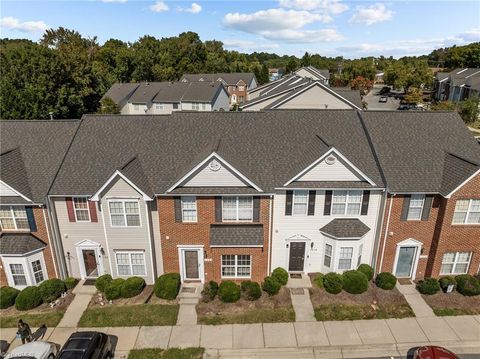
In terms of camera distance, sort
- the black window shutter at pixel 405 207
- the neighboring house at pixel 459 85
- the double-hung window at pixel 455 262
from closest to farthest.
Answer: the black window shutter at pixel 405 207 → the double-hung window at pixel 455 262 → the neighboring house at pixel 459 85

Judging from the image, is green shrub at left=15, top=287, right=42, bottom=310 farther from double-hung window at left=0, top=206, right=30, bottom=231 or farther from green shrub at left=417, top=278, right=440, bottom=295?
green shrub at left=417, top=278, right=440, bottom=295

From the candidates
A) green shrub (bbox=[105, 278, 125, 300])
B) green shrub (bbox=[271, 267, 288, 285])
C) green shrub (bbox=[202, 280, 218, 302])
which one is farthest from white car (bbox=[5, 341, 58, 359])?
green shrub (bbox=[271, 267, 288, 285])

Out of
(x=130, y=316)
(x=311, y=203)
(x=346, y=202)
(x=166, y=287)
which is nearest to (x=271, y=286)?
(x=311, y=203)

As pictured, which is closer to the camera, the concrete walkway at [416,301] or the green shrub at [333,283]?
the concrete walkway at [416,301]

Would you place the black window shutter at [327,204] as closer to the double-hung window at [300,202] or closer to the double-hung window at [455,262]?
the double-hung window at [300,202]

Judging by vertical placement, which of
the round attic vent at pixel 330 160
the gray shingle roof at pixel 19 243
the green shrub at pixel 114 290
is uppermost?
the round attic vent at pixel 330 160

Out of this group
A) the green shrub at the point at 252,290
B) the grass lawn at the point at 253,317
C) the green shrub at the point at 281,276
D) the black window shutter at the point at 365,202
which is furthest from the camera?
the green shrub at the point at 281,276

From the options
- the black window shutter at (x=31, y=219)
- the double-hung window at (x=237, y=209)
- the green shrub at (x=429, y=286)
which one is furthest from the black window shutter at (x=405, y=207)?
the black window shutter at (x=31, y=219)
